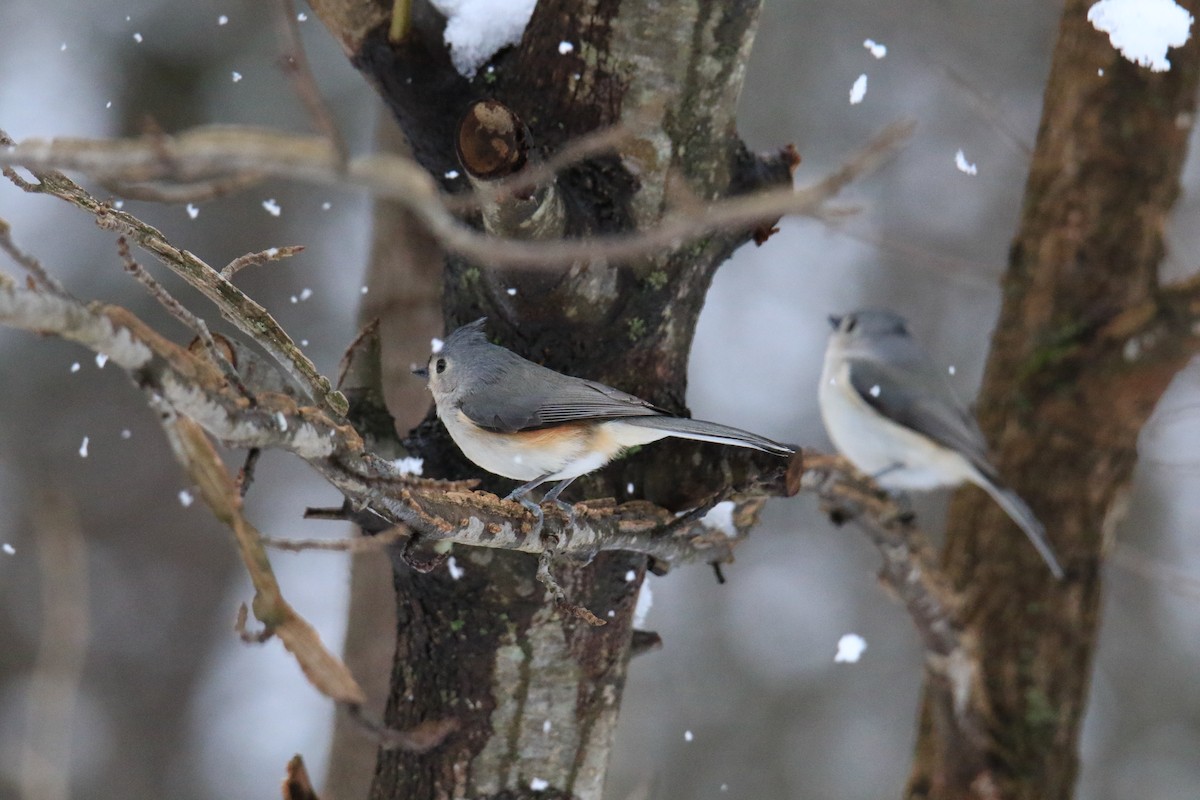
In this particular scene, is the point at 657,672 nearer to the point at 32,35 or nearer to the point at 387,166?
the point at 32,35

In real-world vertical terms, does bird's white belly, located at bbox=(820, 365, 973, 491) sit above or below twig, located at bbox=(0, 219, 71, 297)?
above

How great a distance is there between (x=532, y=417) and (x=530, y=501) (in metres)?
0.21

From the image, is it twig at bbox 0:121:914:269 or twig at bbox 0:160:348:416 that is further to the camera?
twig at bbox 0:160:348:416

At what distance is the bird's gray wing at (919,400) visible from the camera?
399 centimetres

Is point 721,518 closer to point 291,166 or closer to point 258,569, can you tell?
point 258,569

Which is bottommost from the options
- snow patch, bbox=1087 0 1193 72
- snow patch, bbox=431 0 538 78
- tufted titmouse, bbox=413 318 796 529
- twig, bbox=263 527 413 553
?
twig, bbox=263 527 413 553

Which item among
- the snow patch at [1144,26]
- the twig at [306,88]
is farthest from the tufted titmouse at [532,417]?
the snow patch at [1144,26]

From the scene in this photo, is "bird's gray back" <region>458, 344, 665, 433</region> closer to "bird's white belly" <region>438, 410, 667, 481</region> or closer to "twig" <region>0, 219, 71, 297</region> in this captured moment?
"bird's white belly" <region>438, 410, 667, 481</region>

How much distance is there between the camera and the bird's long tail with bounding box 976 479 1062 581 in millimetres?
3682

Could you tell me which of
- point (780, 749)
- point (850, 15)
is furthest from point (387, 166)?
point (780, 749)

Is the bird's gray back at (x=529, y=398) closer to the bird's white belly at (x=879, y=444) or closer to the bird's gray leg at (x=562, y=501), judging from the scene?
the bird's gray leg at (x=562, y=501)

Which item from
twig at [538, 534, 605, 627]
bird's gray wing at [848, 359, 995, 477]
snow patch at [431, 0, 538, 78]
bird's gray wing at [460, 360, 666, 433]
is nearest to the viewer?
twig at [538, 534, 605, 627]

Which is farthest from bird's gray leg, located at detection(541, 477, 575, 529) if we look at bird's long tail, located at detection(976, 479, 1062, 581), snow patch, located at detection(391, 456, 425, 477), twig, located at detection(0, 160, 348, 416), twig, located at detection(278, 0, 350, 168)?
bird's long tail, located at detection(976, 479, 1062, 581)

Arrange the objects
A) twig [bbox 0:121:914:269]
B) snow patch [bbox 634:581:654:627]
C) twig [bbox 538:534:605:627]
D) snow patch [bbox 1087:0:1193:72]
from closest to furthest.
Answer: twig [bbox 0:121:914:269] → twig [bbox 538:534:605:627] → snow patch [bbox 634:581:654:627] → snow patch [bbox 1087:0:1193:72]
